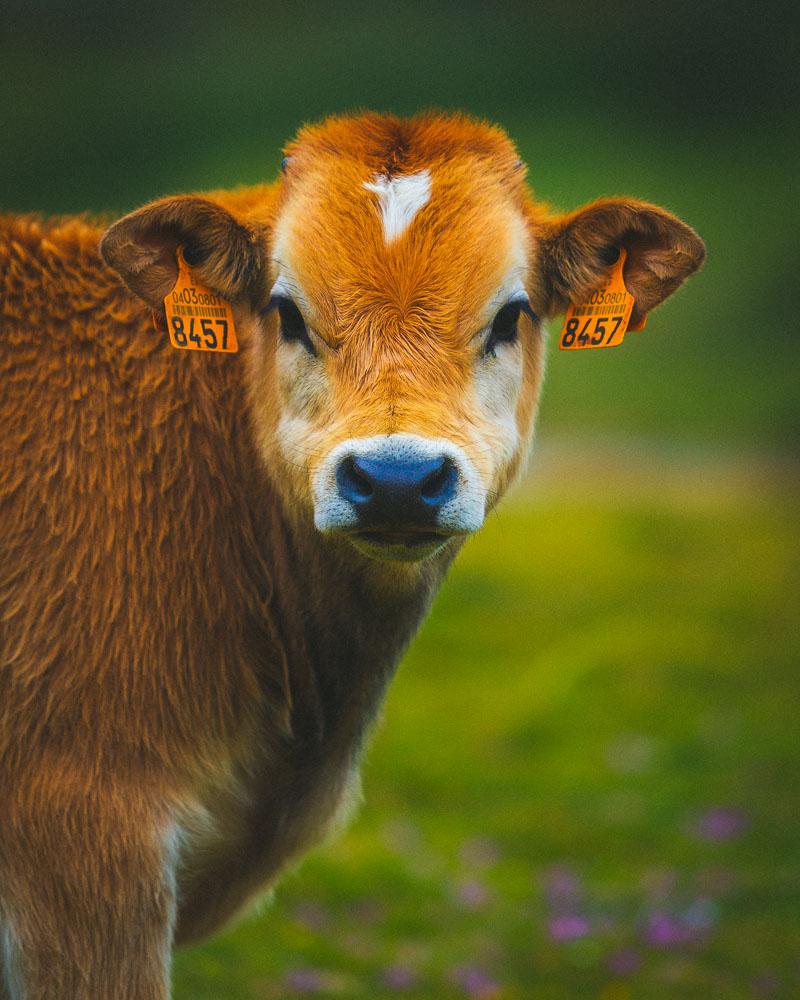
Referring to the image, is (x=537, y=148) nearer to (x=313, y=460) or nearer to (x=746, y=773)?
(x=746, y=773)

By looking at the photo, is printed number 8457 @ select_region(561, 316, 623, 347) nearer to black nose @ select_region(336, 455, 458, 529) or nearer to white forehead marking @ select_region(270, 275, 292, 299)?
white forehead marking @ select_region(270, 275, 292, 299)

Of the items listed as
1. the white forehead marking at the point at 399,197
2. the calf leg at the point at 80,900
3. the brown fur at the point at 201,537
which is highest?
the white forehead marking at the point at 399,197

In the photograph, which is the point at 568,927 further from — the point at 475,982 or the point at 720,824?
the point at 720,824

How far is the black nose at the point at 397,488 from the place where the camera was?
326 centimetres

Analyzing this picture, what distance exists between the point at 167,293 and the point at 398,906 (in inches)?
138

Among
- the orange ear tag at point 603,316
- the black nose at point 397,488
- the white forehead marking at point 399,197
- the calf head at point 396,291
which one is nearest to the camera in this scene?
the black nose at point 397,488

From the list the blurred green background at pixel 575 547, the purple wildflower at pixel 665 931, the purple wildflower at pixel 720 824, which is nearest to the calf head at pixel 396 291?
the blurred green background at pixel 575 547

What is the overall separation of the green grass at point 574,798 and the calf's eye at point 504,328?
2.95 meters

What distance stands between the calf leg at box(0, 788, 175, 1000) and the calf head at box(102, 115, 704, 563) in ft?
3.44

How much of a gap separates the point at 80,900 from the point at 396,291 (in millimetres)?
1907

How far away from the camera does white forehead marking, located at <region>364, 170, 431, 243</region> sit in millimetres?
3752

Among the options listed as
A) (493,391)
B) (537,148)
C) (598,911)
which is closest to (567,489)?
(537,148)

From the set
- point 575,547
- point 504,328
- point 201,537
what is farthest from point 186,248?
point 575,547

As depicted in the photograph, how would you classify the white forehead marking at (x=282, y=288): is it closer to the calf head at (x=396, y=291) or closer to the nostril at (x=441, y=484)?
the calf head at (x=396, y=291)
